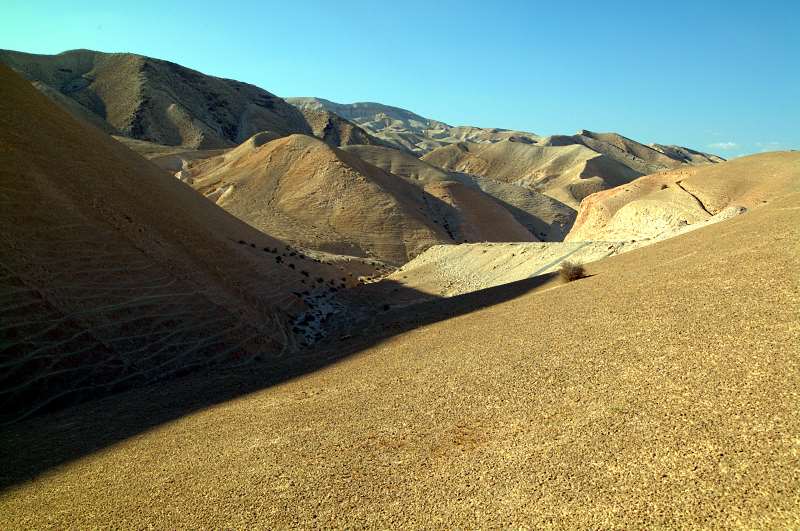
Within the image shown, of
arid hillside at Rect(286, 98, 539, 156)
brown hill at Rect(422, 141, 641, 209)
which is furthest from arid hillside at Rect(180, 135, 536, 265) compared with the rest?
arid hillside at Rect(286, 98, 539, 156)

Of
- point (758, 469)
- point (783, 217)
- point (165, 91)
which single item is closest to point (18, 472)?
point (758, 469)

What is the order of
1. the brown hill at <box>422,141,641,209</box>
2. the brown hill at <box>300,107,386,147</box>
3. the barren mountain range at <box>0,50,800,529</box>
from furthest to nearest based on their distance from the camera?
the brown hill at <box>300,107,386,147</box> → the brown hill at <box>422,141,641,209</box> → the barren mountain range at <box>0,50,800,529</box>

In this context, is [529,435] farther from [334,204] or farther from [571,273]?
[334,204]

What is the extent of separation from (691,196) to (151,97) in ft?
218

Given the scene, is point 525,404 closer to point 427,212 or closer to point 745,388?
point 745,388

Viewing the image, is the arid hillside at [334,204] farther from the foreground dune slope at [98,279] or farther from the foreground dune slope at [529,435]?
the foreground dune slope at [529,435]

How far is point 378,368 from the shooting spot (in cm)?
800

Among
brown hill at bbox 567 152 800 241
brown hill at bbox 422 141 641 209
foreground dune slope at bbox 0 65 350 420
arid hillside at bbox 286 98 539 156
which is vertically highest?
arid hillside at bbox 286 98 539 156

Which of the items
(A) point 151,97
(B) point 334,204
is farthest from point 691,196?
(A) point 151,97

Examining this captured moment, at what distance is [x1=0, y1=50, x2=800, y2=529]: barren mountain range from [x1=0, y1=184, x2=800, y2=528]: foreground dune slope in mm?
25

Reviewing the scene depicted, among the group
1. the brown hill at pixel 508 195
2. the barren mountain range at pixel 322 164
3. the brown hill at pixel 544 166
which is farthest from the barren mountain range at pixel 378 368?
the brown hill at pixel 544 166

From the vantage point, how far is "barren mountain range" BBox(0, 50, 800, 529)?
Answer: 388cm

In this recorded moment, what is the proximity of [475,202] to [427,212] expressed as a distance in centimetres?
829

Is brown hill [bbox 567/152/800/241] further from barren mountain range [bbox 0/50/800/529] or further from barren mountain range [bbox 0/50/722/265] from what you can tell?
barren mountain range [bbox 0/50/722/265]
